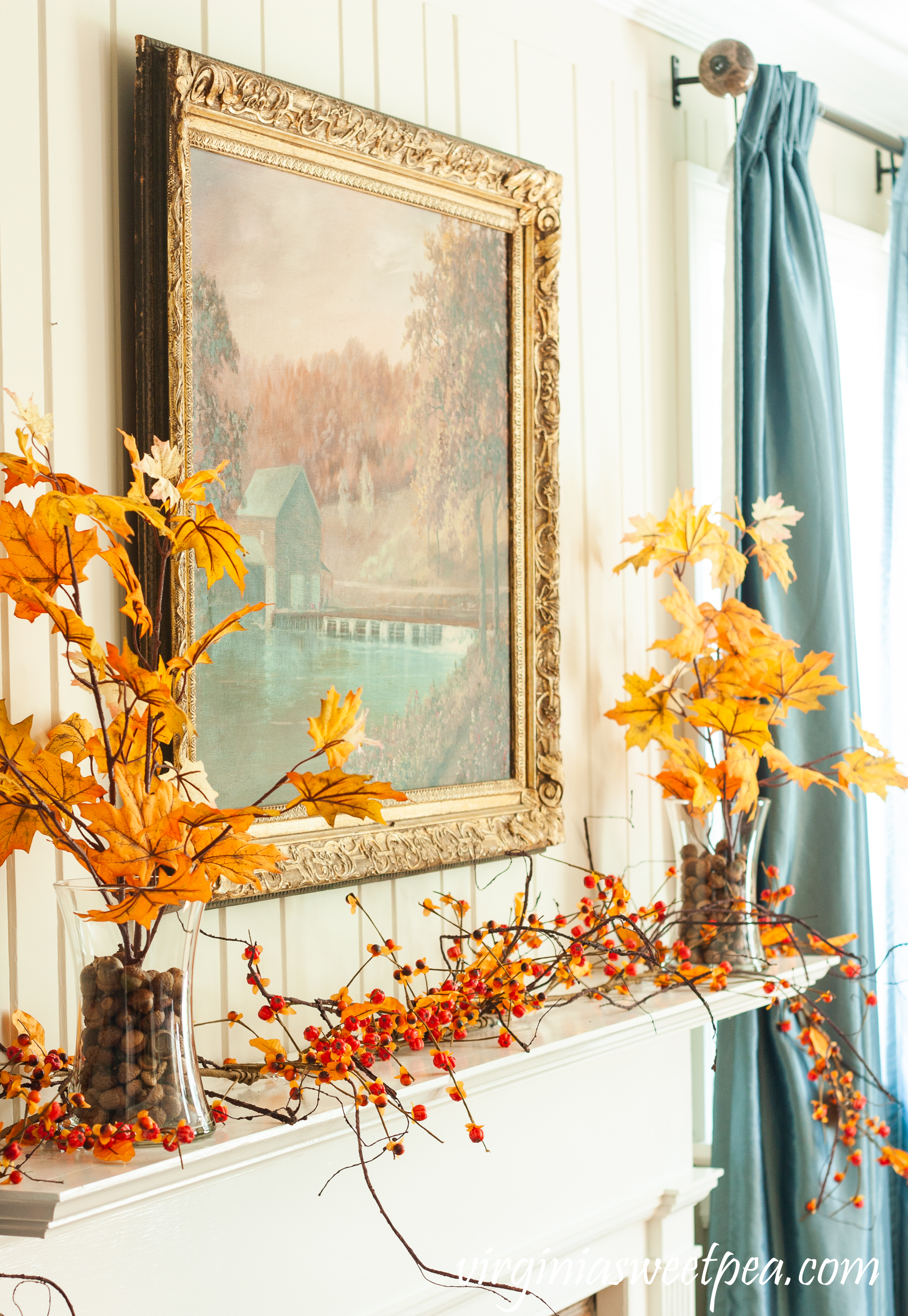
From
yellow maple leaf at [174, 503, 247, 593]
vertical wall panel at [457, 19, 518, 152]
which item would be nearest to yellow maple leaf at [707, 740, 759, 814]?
yellow maple leaf at [174, 503, 247, 593]

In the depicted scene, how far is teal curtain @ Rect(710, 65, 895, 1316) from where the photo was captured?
1.90 meters

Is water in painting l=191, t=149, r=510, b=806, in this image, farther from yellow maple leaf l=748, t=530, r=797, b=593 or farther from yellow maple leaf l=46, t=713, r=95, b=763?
yellow maple leaf l=748, t=530, r=797, b=593

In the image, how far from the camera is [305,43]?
144 cm

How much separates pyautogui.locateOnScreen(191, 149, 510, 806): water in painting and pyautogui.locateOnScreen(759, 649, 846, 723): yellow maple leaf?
37 cm

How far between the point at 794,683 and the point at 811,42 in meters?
1.26

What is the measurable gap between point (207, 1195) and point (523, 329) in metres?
1.16

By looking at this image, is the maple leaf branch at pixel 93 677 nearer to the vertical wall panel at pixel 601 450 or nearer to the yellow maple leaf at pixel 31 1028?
the yellow maple leaf at pixel 31 1028

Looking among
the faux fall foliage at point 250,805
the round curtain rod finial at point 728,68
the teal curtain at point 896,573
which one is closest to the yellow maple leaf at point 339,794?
the faux fall foliage at point 250,805

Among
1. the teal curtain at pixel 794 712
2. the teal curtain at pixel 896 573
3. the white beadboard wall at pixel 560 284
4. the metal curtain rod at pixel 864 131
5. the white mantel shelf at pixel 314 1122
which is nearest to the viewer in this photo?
the white mantel shelf at pixel 314 1122

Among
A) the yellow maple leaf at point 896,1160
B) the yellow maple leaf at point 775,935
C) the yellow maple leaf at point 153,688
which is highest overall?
the yellow maple leaf at point 153,688

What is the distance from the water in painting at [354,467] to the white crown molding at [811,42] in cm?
62

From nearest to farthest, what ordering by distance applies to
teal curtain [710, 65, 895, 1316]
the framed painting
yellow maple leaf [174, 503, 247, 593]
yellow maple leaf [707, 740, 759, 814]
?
yellow maple leaf [174, 503, 247, 593] < the framed painting < yellow maple leaf [707, 740, 759, 814] < teal curtain [710, 65, 895, 1316]

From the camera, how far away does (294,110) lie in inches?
54.2

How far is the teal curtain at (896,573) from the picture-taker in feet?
7.53
